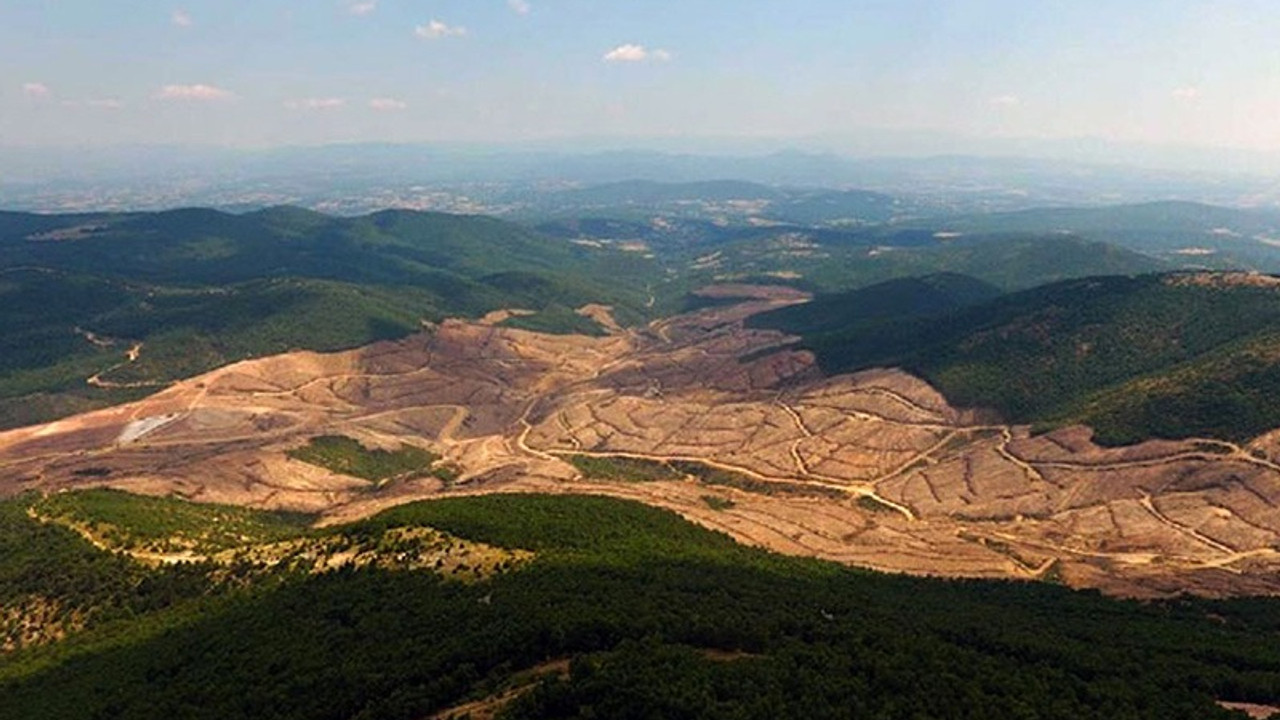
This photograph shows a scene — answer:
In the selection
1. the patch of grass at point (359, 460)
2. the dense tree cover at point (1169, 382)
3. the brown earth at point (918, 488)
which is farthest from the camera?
the patch of grass at point (359, 460)

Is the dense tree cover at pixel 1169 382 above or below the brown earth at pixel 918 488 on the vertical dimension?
above

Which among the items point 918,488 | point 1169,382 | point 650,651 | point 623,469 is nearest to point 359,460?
point 623,469

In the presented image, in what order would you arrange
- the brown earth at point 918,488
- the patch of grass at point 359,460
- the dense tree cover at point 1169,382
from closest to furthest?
the brown earth at point 918,488 < the dense tree cover at point 1169,382 < the patch of grass at point 359,460

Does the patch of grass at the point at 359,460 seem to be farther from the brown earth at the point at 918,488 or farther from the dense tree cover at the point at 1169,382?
the dense tree cover at the point at 1169,382

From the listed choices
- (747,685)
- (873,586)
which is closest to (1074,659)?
→ (747,685)

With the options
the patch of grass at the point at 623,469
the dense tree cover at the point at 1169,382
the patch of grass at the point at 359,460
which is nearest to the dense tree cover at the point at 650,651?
the dense tree cover at the point at 1169,382

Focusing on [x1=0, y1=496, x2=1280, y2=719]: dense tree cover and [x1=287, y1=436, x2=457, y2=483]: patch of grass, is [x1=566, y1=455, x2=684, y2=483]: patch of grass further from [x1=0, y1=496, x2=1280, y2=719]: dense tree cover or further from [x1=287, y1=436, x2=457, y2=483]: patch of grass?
[x1=0, y1=496, x2=1280, y2=719]: dense tree cover
